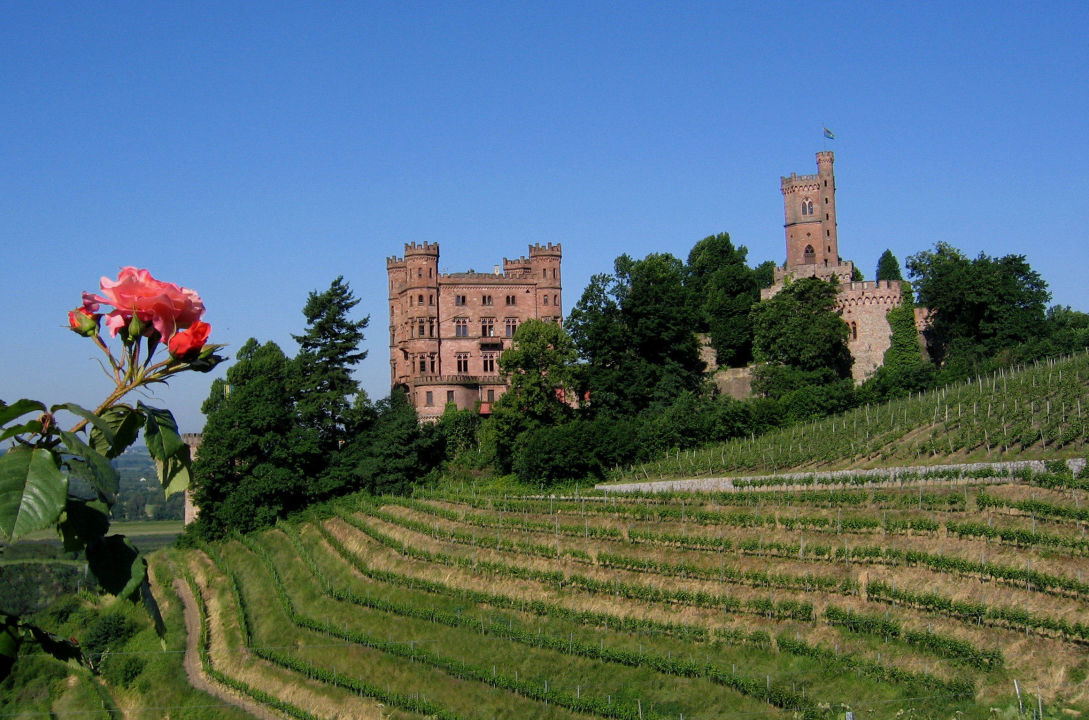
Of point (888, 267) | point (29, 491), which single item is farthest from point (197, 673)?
point (888, 267)

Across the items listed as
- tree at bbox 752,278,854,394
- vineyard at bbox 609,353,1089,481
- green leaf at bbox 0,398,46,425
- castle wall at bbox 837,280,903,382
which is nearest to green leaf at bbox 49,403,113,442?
green leaf at bbox 0,398,46,425

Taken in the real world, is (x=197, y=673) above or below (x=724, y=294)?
below

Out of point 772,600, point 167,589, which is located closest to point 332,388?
point 167,589

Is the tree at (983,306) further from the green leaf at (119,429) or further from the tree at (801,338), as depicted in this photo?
the green leaf at (119,429)

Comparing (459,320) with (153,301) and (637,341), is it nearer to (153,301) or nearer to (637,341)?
(637,341)

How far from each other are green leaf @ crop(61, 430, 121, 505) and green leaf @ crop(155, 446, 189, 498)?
24 centimetres

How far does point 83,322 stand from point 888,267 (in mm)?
77842

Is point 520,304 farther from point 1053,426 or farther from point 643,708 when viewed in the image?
point 643,708

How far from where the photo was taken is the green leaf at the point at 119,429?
3.91m

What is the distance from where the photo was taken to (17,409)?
12.1ft

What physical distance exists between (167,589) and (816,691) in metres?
27.4

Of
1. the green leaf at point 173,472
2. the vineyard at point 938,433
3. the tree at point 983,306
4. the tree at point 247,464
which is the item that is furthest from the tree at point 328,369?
the green leaf at point 173,472

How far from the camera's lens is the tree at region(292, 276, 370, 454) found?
50.9 meters

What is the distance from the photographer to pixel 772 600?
27797mm
